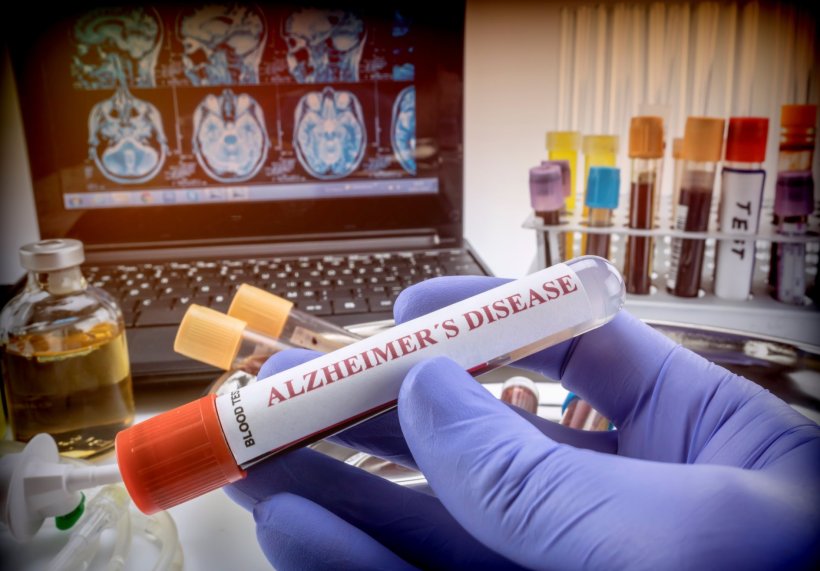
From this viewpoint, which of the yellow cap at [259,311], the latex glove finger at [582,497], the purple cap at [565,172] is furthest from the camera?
the purple cap at [565,172]

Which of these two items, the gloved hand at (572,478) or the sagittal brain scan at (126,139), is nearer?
the gloved hand at (572,478)

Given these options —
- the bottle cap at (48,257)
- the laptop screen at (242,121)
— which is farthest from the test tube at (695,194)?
the bottle cap at (48,257)

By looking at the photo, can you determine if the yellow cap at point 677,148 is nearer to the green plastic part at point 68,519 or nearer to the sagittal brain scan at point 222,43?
the sagittal brain scan at point 222,43

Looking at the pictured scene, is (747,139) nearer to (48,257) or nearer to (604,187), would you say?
(604,187)

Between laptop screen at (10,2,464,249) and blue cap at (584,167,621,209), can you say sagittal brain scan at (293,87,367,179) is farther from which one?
blue cap at (584,167,621,209)

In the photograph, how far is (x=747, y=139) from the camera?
661 millimetres

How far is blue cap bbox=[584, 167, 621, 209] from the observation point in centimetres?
70

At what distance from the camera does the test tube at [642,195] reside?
0.70 m

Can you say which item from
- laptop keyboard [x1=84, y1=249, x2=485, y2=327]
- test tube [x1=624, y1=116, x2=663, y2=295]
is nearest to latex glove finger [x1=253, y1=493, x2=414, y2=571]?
laptop keyboard [x1=84, y1=249, x2=485, y2=327]

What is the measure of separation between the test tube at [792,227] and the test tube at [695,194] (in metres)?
0.07

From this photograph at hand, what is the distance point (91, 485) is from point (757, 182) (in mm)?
653

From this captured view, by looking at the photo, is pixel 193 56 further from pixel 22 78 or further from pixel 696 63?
pixel 696 63

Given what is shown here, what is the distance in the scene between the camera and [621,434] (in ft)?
1.31

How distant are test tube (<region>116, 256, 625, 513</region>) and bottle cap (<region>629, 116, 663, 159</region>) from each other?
1.38 ft
